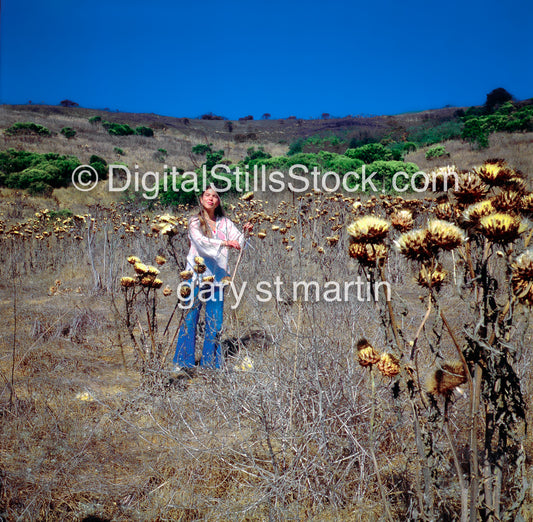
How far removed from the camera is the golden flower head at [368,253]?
3.60 feet

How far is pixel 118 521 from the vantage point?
158 centimetres

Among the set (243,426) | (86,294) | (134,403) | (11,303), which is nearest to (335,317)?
(243,426)

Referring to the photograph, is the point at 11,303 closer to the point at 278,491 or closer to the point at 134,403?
the point at 134,403

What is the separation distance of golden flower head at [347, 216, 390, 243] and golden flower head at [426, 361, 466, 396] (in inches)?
16.2

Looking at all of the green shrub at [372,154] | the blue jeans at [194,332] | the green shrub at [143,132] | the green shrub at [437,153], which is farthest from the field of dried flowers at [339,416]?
the green shrub at [143,132]

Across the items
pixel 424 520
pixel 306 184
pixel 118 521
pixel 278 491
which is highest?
pixel 306 184

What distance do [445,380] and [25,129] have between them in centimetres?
2512

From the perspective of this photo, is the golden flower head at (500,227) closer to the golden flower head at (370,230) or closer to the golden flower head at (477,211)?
the golden flower head at (477,211)

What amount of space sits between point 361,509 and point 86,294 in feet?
16.0

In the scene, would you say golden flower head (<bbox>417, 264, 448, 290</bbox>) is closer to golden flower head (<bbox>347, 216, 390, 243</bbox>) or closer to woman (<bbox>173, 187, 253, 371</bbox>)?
golden flower head (<bbox>347, 216, 390, 243</bbox>)

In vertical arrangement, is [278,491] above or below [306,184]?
below

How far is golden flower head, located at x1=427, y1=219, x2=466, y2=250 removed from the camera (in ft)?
3.21

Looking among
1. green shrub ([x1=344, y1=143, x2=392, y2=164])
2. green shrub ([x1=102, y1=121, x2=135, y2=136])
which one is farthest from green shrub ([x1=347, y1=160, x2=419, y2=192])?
green shrub ([x1=102, y1=121, x2=135, y2=136])

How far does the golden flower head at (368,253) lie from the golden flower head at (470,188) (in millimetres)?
296
